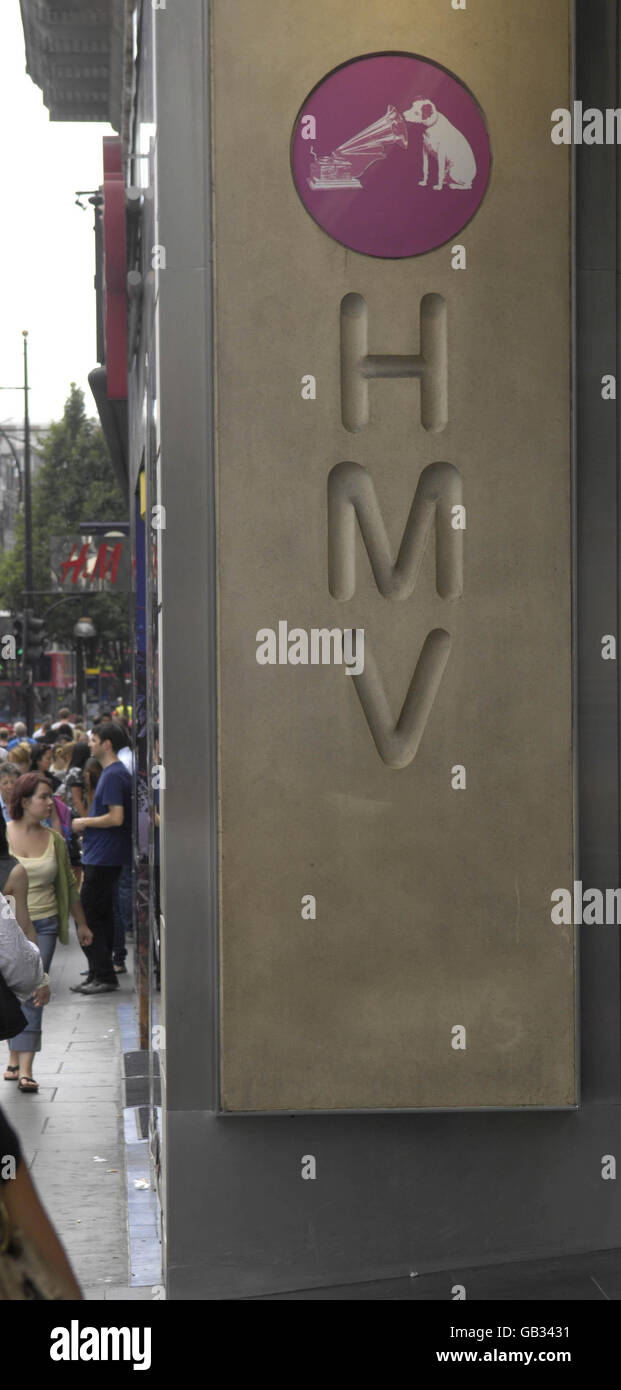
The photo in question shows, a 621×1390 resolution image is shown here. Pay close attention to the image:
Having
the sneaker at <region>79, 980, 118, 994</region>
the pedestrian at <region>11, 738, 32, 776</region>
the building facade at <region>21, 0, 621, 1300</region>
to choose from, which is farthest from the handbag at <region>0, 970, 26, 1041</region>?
the pedestrian at <region>11, 738, 32, 776</region>

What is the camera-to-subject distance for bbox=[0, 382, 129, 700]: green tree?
63500mm

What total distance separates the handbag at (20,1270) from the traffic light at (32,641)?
2607 centimetres

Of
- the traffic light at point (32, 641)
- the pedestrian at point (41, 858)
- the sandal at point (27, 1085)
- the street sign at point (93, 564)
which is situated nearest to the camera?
the sandal at point (27, 1085)

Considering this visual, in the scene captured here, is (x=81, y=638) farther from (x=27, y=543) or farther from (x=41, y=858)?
(x=41, y=858)

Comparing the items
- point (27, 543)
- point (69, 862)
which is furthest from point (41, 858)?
point (27, 543)

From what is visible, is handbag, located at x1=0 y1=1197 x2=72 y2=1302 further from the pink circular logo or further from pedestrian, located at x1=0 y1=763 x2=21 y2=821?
pedestrian, located at x1=0 y1=763 x2=21 y2=821

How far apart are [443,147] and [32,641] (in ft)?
77.0

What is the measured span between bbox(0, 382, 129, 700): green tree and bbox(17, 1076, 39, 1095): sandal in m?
53.8

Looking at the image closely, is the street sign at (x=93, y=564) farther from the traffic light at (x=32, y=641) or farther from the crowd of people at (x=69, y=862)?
the traffic light at (x=32, y=641)

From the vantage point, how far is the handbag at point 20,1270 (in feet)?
7.62

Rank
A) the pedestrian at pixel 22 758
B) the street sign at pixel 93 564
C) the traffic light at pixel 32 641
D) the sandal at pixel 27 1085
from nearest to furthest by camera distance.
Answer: the sandal at pixel 27 1085 → the pedestrian at pixel 22 758 → the street sign at pixel 93 564 → the traffic light at pixel 32 641

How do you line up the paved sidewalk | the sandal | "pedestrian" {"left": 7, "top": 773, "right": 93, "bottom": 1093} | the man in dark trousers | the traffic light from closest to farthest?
the paved sidewalk < the sandal < "pedestrian" {"left": 7, "top": 773, "right": 93, "bottom": 1093} < the man in dark trousers < the traffic light

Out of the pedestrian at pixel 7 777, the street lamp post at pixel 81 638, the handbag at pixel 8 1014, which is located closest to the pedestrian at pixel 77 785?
the pedestrian at pixel 7 777

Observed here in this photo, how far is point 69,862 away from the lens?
11.2 metres
